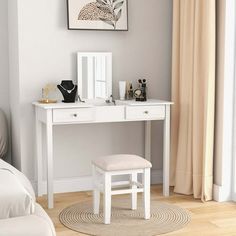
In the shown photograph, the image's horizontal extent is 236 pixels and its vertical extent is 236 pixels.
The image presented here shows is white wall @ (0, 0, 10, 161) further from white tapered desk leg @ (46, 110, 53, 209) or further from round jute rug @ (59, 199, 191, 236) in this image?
round jute rug @ (59, 199, 191, 236)

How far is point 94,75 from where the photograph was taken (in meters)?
4.32

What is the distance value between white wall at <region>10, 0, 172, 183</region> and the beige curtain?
7.8 inches

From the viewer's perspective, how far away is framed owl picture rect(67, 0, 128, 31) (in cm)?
419

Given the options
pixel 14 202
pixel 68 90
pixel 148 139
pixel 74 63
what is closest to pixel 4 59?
pixel 74 63

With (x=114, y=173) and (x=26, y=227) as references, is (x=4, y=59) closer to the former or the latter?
(x=114, y=173)

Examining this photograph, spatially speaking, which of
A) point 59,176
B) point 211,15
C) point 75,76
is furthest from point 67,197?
point 211,15

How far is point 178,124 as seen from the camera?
14.6 feet

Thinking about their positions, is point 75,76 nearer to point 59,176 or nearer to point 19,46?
point 19,46

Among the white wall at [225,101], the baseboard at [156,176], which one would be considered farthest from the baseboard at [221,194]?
the baseboard at [156,176]

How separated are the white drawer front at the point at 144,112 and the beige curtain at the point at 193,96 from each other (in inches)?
11.6

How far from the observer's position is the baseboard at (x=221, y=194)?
4.04 meters

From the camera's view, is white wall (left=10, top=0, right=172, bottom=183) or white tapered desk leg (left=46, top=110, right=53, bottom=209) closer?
white tapered desk leg (left=46, top=110, right=53, bottom=209)

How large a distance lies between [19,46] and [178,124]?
1.60m

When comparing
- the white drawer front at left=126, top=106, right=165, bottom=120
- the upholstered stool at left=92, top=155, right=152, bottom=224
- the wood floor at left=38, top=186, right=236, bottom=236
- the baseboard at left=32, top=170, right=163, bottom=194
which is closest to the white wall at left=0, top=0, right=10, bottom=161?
the baseboard at left=32, top=170, right=163, bottom=194
